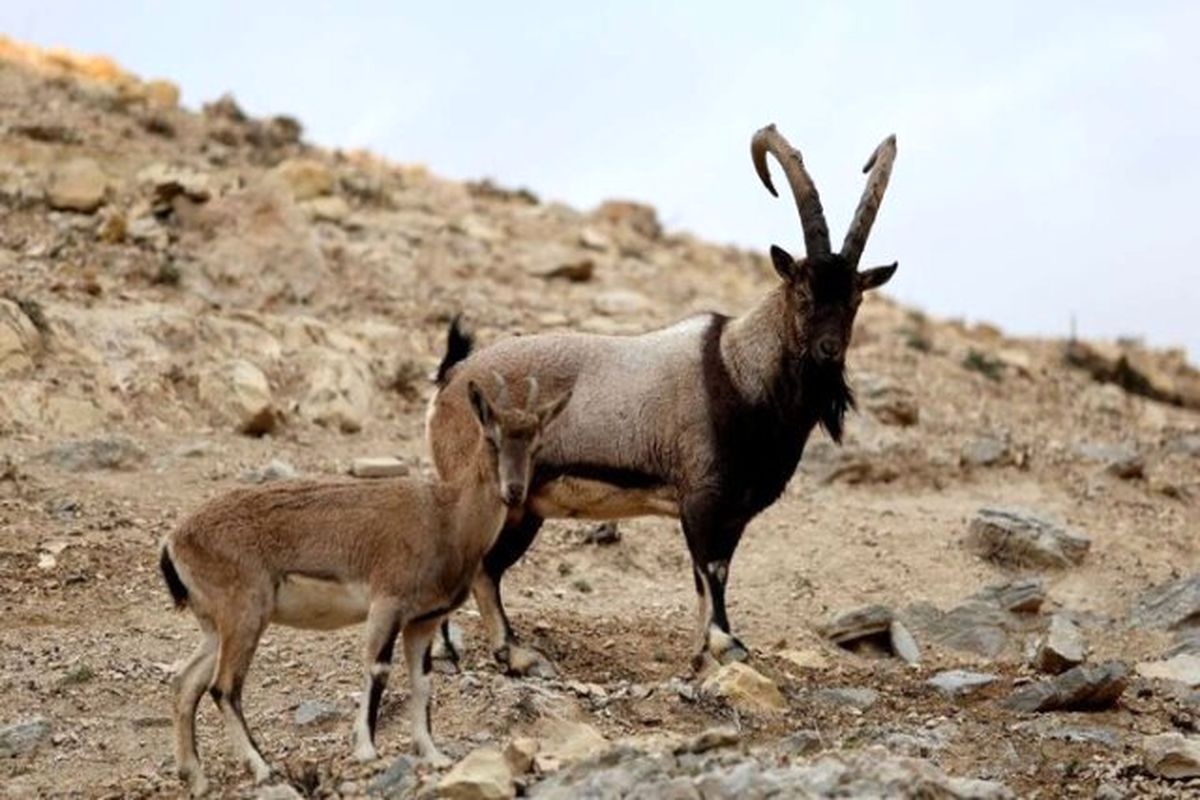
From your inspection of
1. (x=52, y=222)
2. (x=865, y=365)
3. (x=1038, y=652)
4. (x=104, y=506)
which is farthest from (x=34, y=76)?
(x=1038, y=652)

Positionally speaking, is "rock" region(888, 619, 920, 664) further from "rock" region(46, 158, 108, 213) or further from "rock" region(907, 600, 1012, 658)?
"rock" region(46, 158, 108, 213)

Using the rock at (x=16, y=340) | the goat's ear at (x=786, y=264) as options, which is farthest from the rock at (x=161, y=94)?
the goat's ear at (x=786, y=264)

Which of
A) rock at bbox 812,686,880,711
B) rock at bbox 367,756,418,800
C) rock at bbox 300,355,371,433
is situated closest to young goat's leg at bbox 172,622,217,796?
rock at bbox 367,756,418,800

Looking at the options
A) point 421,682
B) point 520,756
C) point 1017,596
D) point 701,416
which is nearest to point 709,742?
point 520,756

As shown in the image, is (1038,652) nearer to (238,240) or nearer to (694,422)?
(694,422)

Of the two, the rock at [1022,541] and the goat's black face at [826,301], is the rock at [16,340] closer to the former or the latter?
the goat's black face at [826,301]

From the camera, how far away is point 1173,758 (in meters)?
9.13

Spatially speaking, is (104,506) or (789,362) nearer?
(789,362)

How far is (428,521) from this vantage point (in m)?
9.37

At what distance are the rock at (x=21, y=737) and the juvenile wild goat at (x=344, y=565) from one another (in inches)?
48.3

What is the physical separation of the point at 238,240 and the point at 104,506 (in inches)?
289

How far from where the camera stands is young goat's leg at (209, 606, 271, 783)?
343 inches

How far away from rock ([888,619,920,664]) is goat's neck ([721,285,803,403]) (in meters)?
2.62

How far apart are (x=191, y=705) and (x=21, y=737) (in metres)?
1.35
